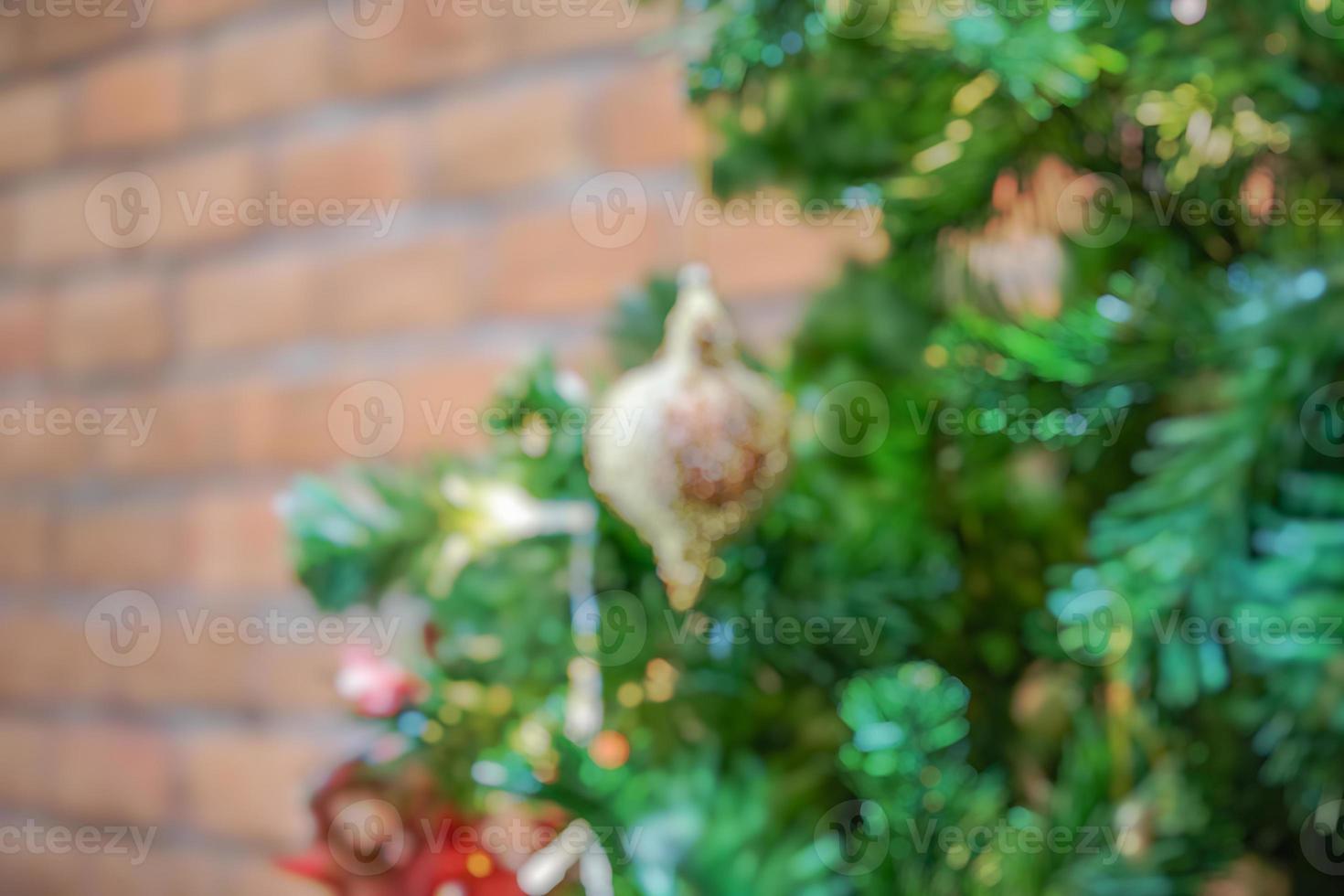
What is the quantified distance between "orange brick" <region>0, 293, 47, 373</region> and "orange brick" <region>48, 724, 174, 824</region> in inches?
13.5

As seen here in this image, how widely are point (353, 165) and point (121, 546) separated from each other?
387mm

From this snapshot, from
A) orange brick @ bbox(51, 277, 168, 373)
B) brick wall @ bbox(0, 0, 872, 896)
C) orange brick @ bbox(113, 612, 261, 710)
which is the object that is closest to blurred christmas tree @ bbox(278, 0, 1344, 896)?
brick wall @ bbox(0, 0, 872, 896)

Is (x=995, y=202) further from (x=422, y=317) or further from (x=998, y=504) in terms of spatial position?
(x=422, y=317)

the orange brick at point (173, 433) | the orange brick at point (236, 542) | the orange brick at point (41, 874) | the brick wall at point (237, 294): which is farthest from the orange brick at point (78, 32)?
the orange brick at point (41, 874)

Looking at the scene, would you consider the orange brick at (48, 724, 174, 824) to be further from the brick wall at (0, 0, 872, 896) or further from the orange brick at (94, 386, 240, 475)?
the orange brick at (94, 386, 240, 475)

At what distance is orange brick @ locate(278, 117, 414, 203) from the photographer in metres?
0.84

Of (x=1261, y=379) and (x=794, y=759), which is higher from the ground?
(x=1261, y=379)

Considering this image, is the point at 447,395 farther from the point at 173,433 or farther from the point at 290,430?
the point at 173,433

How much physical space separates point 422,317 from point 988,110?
1.83 ft

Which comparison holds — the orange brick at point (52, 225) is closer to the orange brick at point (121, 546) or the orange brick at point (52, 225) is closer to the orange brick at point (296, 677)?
the orange brick at point (121, 546)

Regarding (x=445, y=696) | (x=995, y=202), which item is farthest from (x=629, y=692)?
(x=995, y=202)

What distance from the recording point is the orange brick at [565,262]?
0.73 meters

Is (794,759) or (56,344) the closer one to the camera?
(794,759)

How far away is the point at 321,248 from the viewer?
0.87 meters
